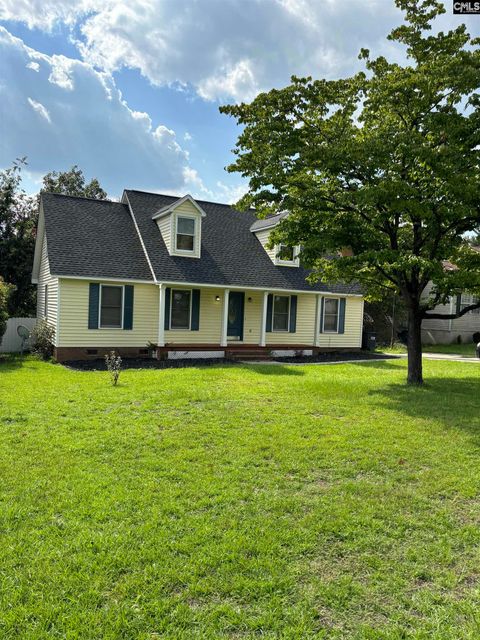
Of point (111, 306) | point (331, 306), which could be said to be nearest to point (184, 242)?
point (111, 306)

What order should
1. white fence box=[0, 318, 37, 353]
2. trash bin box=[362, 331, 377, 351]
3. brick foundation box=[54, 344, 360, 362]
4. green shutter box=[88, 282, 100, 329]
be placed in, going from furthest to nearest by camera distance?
trash bin box=[362, 331, 377, 351], white fence box=[0, 318, 37, 353], green shutter box=[88, 282, 100, 329], brick foundation box=[54, 344, 360, 362]

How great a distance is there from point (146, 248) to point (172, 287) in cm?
168

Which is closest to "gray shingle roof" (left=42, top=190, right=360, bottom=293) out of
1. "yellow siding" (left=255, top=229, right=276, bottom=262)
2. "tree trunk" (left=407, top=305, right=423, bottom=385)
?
"yellow siding" (left=255, top=229, right=276, bottom=262)

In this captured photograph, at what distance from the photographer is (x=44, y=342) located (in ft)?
49.1

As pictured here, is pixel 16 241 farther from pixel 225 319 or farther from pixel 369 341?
pixel 369 341

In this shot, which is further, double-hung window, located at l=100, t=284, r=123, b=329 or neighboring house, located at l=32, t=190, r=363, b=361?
double-hung window, located at l=100, t=284, r=123, b=329

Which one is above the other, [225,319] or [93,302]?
[93,302]

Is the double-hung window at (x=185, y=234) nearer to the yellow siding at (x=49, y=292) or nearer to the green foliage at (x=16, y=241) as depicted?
the yellow siding at (x=49, y=292)

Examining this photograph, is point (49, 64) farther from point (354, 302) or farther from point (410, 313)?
point (410, 313)

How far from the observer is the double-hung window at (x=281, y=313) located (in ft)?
59.2

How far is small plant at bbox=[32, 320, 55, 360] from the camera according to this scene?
14.8 m

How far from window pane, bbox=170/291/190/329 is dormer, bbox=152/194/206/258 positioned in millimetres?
1477

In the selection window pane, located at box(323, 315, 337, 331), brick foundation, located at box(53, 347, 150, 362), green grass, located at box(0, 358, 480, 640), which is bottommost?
green grass, located at box(0, 358, 480, 640)

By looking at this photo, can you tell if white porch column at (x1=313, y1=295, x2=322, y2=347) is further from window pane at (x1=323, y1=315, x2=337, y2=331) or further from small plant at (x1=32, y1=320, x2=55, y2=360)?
small plant at (x1=32, y1=320, x2=55, y2=360)
